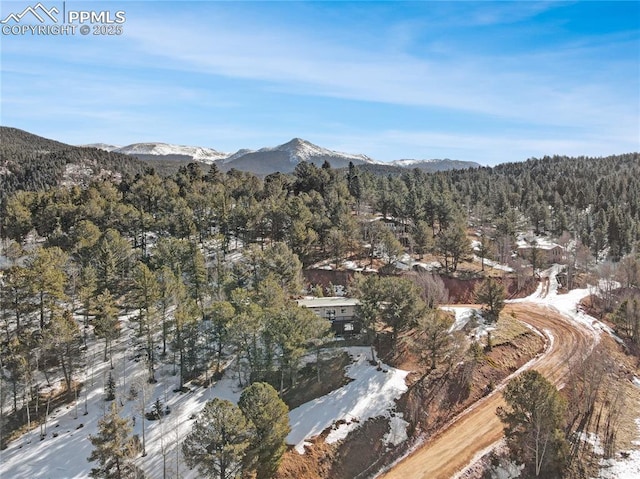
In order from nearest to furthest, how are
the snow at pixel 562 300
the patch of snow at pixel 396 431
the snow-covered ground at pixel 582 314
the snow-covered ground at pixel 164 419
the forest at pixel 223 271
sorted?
the snow-covered ground at pixel 582 314 < the snow-covered ground at pixel 164 419 < the patch of snow at pixel 396 431 < the forest at pixel 223 271 < the snow at pixel 562 300

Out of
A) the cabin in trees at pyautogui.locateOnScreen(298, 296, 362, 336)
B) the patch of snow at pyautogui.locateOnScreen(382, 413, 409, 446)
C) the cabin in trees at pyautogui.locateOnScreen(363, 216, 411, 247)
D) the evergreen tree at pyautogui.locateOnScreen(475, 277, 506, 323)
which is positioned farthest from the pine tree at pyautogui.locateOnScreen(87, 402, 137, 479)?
the cabin in trees at pyautogui.locateOnScreen(363, 216, 411, 247)

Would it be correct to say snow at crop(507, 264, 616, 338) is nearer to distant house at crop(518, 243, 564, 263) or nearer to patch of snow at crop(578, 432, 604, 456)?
distant house at crop(518, 243, 564, 263)

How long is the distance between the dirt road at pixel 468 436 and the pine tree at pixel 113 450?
67.2ft

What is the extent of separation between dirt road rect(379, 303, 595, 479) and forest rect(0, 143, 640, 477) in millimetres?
7381

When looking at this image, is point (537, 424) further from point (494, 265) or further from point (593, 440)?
point (494, 265)

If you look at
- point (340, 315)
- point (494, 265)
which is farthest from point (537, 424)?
point (494, 265)

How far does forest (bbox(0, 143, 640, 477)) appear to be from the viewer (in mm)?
41875

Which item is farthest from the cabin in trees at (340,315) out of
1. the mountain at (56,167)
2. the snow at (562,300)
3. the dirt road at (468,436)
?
the mountain at (56,167)

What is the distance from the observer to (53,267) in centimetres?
4778

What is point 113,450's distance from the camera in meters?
26.6

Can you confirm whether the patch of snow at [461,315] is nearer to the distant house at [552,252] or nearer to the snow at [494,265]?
the snow at [494,265]

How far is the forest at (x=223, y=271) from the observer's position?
137 feet

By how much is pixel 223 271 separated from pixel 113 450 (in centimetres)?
3206

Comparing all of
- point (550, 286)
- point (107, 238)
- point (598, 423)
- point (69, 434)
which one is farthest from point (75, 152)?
point (598, 423)
